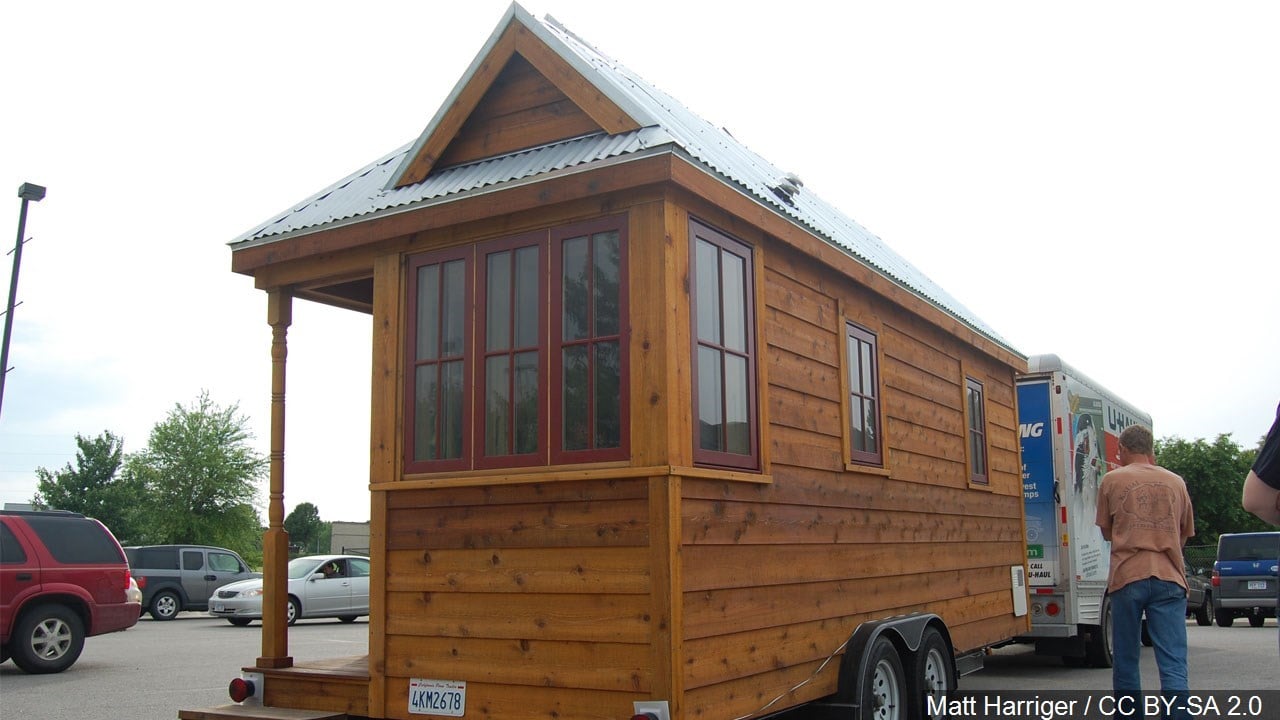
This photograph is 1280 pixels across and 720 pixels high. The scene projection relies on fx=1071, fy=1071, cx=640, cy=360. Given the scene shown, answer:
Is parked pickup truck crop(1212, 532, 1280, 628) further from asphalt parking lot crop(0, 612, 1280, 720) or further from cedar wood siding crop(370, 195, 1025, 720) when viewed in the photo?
cedar wood siding crop(370, 195, 1025, 720)

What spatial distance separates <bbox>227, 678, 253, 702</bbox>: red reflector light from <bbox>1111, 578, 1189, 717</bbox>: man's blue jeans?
5297mm

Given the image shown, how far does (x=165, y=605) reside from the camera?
23500 mm

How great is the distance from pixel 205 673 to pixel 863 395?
840 centimetres

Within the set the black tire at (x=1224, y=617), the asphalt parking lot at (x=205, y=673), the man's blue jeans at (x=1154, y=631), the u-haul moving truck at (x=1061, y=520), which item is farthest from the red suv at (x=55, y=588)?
the black tire at (x=1224, y=617)

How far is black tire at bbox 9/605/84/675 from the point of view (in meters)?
12.1

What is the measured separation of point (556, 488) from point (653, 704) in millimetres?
1236

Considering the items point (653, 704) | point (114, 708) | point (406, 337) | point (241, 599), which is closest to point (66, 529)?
point (114, 708)

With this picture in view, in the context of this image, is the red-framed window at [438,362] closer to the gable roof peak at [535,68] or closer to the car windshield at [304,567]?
the gable roof peak at [535,68]

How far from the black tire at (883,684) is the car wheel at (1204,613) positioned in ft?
54.0

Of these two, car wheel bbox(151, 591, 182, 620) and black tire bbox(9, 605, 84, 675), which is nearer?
black tire bbox(9, 605, 84, 675)

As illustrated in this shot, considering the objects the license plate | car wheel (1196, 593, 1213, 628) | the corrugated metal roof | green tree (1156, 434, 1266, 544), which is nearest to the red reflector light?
the license plate

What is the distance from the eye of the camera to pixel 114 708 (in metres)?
9.59

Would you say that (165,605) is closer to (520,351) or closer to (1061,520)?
(1061,520)

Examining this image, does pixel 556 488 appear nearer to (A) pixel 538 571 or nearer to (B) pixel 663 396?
(A) pixel 538 571
